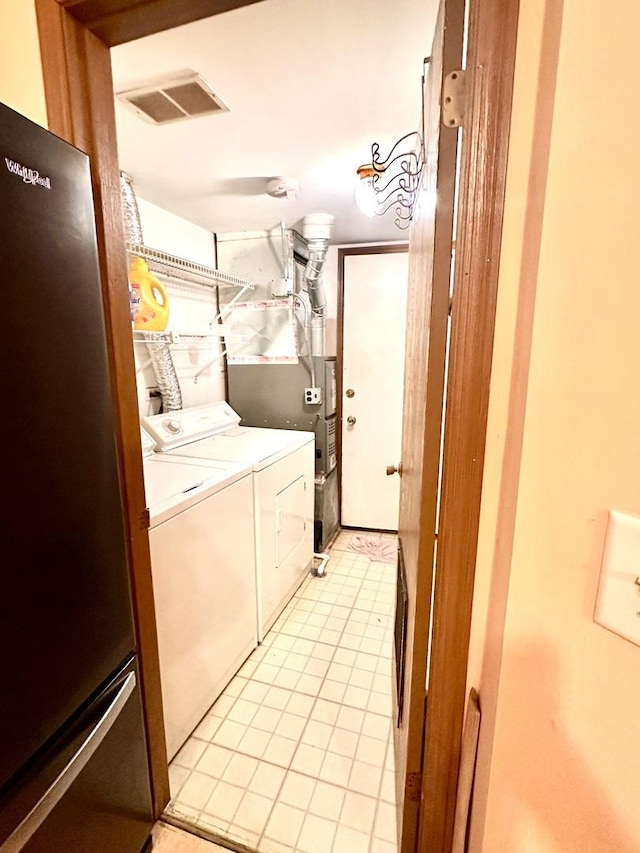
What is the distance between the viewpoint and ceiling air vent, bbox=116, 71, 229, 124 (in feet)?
4.06

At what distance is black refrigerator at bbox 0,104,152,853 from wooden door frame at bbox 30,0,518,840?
0.12 meters

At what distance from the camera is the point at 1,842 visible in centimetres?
69

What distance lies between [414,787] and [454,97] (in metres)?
1.44

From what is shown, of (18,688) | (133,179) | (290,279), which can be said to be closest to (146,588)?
(18,688)

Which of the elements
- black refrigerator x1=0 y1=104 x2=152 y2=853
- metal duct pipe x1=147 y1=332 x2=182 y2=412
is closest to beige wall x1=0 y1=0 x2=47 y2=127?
black refrigerator x1=0 y1=104 x2=152 y2=853

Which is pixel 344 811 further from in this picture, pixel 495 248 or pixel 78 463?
pixel 495 248

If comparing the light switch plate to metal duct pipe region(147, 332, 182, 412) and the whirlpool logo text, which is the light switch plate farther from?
metal duct pipe region(147, 332, 182, 412)

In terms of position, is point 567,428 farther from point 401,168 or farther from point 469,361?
point 401,168

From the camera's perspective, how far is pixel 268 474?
2.03m

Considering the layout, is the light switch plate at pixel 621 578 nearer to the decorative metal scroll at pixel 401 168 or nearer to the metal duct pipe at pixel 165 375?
the decorative metal scroll at pixel 401 168

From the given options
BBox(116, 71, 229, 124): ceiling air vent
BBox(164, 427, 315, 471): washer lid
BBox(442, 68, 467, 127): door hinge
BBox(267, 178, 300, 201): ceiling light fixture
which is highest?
BBox(116, 71, 229, 124): ceiling air vent

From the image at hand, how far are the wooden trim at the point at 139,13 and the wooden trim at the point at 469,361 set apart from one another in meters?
0.61

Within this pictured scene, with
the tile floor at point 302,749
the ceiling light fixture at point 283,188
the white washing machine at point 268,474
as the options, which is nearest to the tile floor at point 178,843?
the tile floor at point 302,749

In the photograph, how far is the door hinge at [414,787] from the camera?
93 cm
